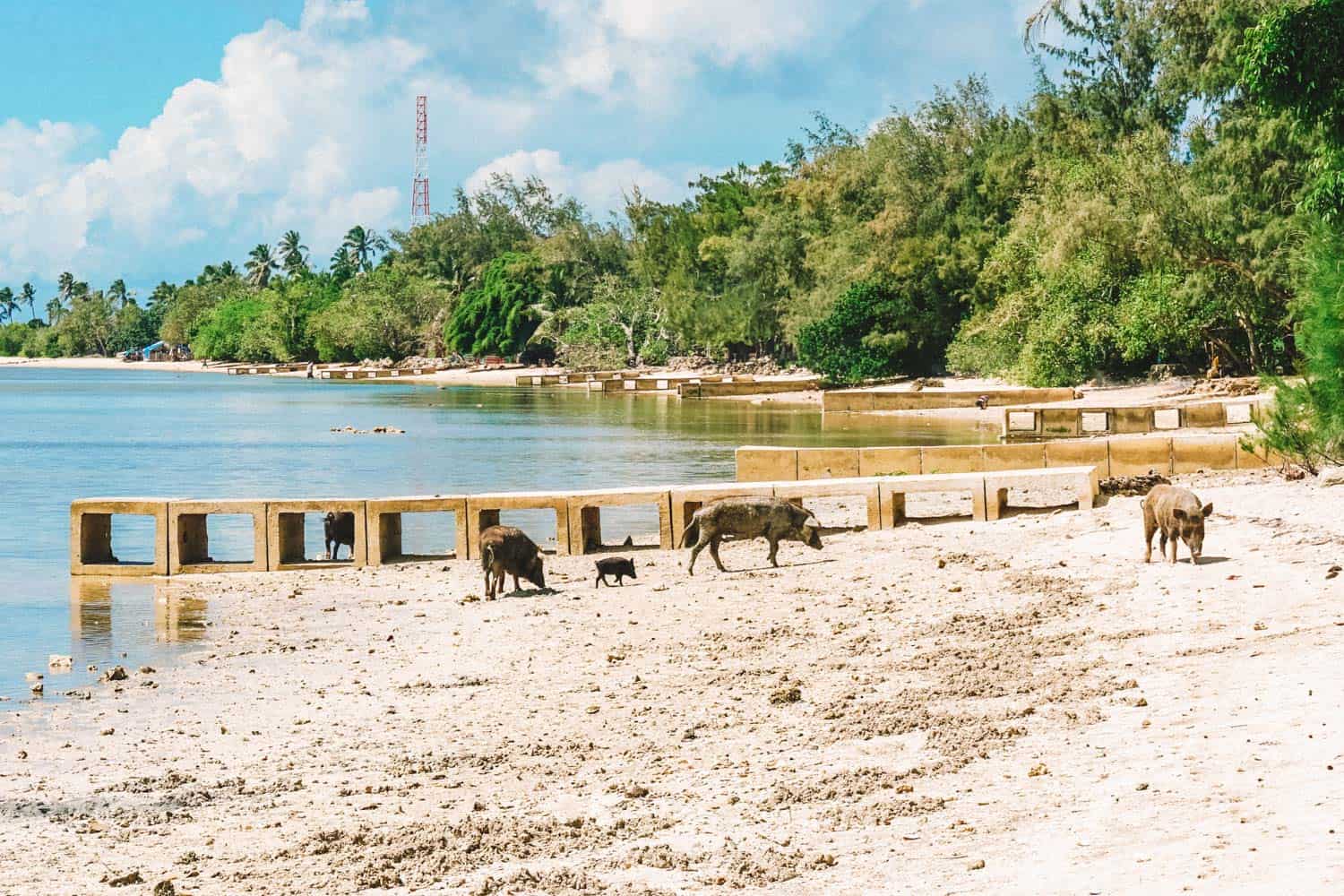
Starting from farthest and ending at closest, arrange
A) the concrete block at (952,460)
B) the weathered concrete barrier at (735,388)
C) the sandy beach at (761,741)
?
the weathered concrete barrier at (735,388) < the concrete block at (952,460) < the sandy beach at (761,741)

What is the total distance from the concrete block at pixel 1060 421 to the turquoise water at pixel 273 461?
151 inches

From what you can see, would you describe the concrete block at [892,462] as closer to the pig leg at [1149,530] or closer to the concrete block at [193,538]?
the pig leg at [1149,530]

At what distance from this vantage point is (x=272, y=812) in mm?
8516

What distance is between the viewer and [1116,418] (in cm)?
3431

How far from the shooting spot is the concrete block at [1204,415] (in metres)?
32.4

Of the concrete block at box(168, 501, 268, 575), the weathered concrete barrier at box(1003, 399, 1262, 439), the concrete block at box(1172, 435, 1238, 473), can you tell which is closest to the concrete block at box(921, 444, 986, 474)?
the concrete block at box(1172, 435, 1238, 473)

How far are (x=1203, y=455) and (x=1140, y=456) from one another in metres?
0.88

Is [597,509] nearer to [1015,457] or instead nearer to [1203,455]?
[1015,457]

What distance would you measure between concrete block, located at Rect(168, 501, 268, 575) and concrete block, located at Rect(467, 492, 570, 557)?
2.72 metres

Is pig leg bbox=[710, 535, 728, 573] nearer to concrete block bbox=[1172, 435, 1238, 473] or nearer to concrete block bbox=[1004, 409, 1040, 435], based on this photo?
concrete block bbox=[1172, 435, 1238, 473]

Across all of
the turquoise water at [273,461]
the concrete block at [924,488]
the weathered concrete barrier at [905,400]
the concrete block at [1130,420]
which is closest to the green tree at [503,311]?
the turquoise water at [273,461]

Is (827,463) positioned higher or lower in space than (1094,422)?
lower

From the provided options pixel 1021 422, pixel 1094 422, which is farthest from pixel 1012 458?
pixel 1021 422

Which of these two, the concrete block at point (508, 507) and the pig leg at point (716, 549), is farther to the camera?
the concrete block at point (508, 507)
